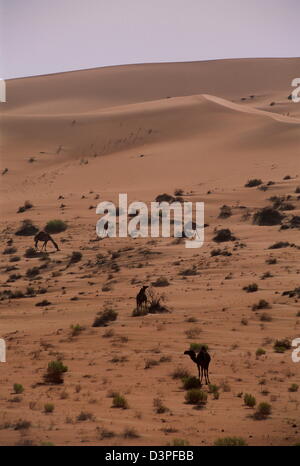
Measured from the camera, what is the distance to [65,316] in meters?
19.7

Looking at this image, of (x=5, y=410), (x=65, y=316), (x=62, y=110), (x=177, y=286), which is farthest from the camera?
(x=62, y=110)

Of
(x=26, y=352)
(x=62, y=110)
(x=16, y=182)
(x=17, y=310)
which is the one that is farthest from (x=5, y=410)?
(x=62, y=110)

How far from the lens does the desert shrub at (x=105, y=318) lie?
18444 mm

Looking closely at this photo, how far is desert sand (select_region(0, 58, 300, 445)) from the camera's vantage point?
1120cm

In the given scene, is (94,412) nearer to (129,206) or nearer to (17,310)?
(17,310)

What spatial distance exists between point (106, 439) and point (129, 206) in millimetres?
28612

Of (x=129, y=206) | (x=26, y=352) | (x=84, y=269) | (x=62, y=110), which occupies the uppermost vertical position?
(x=62, y=110)

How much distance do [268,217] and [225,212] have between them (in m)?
2.78

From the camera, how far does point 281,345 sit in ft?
51.5

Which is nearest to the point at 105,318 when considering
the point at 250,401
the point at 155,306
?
the point at 155,306

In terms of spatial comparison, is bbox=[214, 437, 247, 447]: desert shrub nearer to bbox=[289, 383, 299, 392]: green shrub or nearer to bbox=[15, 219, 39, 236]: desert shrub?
bbox=[289, 383, 299, 392]: green shrub

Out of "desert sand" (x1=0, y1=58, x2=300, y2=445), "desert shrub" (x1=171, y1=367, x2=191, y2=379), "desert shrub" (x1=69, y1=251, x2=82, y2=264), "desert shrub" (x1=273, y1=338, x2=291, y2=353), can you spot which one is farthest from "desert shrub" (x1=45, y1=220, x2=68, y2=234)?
"desert shrub" (x1=171, y1=367, x2=191, y2=379)

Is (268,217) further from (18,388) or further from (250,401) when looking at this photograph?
(18,388)

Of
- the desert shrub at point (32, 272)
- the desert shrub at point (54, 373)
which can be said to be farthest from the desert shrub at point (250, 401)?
the desert shrub at point (32, 272)
